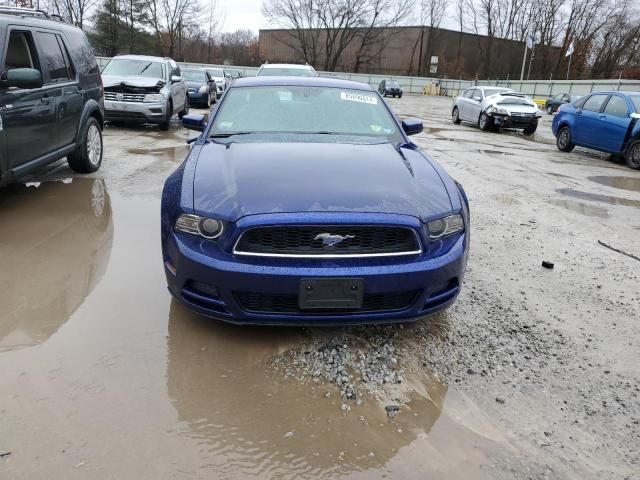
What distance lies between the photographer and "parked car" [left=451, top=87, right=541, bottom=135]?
56.3ft

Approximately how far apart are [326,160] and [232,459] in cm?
198

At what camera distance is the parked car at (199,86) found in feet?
62.3

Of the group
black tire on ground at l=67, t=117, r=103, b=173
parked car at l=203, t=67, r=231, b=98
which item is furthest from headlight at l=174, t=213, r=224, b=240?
parked car at l=203, t=67, r=231, b=98

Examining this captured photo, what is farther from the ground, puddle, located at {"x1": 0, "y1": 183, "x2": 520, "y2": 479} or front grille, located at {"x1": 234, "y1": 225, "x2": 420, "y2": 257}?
front grille, located at {"x1": 234, "y1": 225, "x2": 420, "y2": 257}

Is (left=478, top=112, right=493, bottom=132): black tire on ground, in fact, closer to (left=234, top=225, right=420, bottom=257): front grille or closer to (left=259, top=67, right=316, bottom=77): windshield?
(left=259, top=67, right=316, bottom=77): windshield

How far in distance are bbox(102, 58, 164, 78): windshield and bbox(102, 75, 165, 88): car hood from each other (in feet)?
1.75

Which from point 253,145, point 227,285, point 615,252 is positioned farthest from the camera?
point 615,252

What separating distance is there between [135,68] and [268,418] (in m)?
12.8

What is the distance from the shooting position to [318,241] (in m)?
2.82

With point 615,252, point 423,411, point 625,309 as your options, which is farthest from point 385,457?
point 615,252

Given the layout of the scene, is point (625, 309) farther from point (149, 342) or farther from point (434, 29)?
point (434, 29)

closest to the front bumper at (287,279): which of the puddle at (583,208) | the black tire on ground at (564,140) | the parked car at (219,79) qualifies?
the puddle at (583,208)

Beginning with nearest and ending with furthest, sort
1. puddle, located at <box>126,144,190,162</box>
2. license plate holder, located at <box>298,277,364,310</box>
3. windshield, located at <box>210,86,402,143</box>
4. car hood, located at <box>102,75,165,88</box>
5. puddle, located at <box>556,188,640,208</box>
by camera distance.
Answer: license plate holder, located at <box>298,277,364,310</box> < windshield, located at <box>210,86,402,143</box> < puddle, located at <box>556,188,640,208</box> < puddle, located at <box>126,144,190,162</box> < car hood, located at <box>102,75,165,88</box>

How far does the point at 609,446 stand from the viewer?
2445 mm
